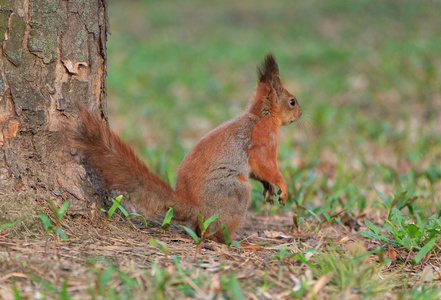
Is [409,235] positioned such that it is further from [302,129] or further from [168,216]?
[302,129]

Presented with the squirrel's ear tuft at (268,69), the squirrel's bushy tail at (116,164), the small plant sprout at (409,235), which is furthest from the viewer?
the squirrel's ear tuft at (268,69)

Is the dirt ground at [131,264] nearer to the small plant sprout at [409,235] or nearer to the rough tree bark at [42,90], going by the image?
the small plant sprout at [409,235]

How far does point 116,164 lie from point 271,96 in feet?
4.41

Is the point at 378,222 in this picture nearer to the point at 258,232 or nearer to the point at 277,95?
the point at 258,232

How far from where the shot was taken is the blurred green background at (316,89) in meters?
5.20

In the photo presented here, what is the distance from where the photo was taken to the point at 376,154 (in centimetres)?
629

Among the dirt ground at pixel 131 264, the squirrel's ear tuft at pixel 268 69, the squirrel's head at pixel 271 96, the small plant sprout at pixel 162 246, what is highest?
the squirrel's ear tuft at pixel 268 69

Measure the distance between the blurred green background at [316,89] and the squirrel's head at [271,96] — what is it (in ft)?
1.67

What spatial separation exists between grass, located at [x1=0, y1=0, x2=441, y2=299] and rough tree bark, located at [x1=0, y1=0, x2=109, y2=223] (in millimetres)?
393

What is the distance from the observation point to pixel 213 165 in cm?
304

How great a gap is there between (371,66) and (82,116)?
26.6 ft

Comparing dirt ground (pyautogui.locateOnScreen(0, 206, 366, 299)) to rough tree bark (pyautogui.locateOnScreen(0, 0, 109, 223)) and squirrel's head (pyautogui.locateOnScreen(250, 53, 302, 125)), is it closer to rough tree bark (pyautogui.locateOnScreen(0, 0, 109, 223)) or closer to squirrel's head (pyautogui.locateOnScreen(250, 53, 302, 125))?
rough tree bark (pyautogui.locateOnScreen(0, 0, 109, 223))

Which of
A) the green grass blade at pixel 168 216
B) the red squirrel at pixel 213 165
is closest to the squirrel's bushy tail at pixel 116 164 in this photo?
the red squirrel at pixel 213 165

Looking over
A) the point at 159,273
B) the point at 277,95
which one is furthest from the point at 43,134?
the point at 277,95
